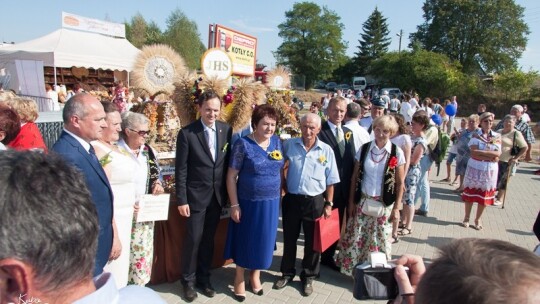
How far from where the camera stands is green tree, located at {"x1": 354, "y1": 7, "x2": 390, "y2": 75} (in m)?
60.8

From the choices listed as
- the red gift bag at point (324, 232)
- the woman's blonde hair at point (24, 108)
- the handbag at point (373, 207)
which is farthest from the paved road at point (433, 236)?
the woman's blonde hair at point (24, 108)

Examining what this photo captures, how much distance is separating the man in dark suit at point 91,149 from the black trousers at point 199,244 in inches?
40.9

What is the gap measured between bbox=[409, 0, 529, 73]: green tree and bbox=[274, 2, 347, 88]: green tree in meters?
18.2

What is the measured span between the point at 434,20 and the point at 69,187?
5488 cm

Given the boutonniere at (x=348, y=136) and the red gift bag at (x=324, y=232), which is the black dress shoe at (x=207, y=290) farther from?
the boutonniere at (x=348, y=136)

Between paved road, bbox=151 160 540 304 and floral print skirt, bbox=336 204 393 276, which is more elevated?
floral print skirt, bbox=336 204 393 276

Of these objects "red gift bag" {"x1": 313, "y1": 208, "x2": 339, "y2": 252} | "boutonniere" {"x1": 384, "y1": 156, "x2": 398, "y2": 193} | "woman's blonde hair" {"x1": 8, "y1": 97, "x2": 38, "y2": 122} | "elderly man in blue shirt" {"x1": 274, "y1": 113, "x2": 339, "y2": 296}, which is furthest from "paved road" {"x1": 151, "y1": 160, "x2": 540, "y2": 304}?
"woman's blonde hair" {"x1": 8, "y1": 97, "x2": 38, "y2": 122}

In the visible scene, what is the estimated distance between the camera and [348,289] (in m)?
3.85

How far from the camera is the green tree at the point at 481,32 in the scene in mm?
44469

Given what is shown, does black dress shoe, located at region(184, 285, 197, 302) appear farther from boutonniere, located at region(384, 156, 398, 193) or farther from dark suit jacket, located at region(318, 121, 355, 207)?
boutonniere, located at region(384, 156, 398, 193)

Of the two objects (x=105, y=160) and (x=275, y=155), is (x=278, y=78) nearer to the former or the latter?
(x=275, y=155)

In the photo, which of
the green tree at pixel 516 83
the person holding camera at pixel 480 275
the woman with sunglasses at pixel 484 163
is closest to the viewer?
the person holding camera at pixel 480 275

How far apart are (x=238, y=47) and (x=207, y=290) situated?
4.97m

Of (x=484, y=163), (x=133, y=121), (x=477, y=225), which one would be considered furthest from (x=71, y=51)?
(x=477, y=225)
